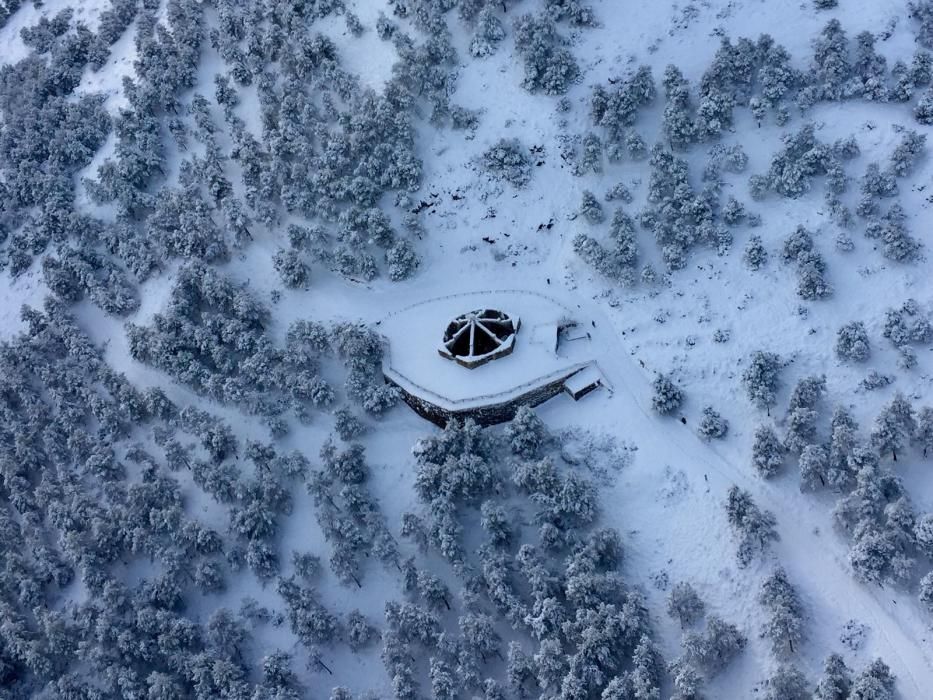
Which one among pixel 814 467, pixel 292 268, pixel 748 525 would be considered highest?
pixel 292 268

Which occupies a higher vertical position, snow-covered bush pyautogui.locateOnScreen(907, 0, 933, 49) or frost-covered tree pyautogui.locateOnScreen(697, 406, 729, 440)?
snow-covered bush pyautogui.locateOnScreen(907, 0, 933, 49)

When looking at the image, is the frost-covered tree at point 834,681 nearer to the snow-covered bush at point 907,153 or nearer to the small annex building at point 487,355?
the small annex building at point 487,355

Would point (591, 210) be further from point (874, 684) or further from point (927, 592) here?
point (874, 684)

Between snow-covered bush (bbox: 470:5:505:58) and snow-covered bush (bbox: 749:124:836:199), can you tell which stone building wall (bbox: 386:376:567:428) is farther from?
snow-covered bush (bbox: 470:5:505:58)

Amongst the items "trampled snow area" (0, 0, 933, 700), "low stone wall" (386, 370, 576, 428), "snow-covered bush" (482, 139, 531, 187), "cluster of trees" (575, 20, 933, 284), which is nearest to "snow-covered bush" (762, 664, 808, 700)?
"trampled snow area" (0, 0, 933, 700)

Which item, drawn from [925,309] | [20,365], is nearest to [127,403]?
[20,365]

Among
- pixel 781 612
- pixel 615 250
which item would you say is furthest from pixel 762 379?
pixel 781 612

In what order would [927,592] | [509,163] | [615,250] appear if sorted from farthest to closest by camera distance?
1. [509,163]
2. [615,250]
3. [927,592]
